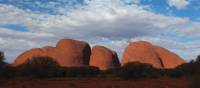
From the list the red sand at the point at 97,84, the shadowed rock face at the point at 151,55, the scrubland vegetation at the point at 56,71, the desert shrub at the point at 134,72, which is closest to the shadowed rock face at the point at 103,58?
the shadowed rock face at the point at 151,55

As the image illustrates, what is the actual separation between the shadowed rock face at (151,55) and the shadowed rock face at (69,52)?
1139cm

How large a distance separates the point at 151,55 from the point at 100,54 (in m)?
13.6

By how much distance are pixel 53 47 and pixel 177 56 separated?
33.3 m

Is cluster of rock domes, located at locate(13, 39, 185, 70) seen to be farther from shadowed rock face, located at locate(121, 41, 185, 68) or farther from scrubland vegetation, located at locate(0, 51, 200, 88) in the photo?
scrubland vegetation, located at locate(0, 51, 200, 88)

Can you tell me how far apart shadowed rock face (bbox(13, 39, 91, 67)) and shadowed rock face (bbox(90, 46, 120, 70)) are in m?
1.66

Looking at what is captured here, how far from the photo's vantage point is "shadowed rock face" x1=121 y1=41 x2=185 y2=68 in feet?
363

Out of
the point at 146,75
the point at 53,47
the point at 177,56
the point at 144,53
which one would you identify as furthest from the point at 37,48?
the point at 146,75

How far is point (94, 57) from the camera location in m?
110

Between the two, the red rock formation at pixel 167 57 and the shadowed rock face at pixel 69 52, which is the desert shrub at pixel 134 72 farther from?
the red rock formation at pixel 167 57

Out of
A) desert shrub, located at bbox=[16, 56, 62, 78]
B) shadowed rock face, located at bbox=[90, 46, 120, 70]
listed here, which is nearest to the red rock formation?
shadowed rock face, located at bbox=[90, 46, 120, 70]

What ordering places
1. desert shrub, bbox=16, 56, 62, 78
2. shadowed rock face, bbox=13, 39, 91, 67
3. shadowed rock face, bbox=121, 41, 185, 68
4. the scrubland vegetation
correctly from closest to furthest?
the scrubland vegetation < desert shrub, bbox=16, 56, 62, 78 < shadowed rock face, bbox=13, 39, 91, 67 < shadowed rock face, bbox=121, 41, 185, 68

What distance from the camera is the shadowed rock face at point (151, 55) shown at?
363ft

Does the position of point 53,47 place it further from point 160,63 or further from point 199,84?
point 199,84

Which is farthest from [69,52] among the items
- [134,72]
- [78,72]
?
[134,72]
